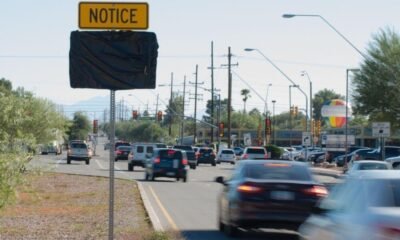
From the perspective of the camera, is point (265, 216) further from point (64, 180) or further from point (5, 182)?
point (64, 180)

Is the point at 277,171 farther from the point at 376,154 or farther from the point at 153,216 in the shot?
the point at 376,154

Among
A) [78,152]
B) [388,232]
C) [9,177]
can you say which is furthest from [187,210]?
[78,152]

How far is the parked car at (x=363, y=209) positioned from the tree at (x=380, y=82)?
1680 inches

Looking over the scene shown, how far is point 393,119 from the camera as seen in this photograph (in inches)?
2163

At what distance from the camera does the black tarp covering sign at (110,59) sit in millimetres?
11312

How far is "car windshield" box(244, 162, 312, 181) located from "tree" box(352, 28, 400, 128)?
35.8 metres

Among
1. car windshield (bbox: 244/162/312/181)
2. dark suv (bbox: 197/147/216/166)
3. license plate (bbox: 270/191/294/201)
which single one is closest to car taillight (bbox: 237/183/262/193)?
license plate (bbox: 270/191/294/201)

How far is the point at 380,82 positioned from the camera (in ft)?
177

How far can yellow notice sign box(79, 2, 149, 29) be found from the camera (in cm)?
1102

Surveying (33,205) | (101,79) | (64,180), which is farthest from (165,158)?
(101,79)

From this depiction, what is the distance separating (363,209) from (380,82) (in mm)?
45897

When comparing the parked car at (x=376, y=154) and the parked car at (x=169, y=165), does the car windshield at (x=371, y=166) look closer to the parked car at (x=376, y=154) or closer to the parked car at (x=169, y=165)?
the parked car at (x=169, y=165)

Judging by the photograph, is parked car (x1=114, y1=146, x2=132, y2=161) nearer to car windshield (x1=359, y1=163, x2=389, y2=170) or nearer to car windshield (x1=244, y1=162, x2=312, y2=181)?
car windshield (x1=359, y1=163, x2=389, y2=170)

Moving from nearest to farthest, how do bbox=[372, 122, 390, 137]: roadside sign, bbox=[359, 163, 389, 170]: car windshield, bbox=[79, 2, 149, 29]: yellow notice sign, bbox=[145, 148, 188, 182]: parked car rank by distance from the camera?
bbox=[79, 2, 149, 29]: yellow notice sign, bbox=[359, 163, 389, 170]: car windshield, bbox=[145, 148, 188, 182]: parked car, bbox=[372, 122, 390, 137]: roadside sign
